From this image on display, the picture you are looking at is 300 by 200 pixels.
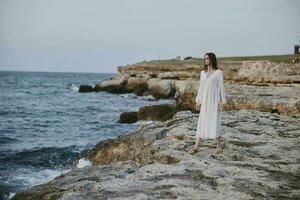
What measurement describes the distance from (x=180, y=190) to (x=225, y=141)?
342 centimetres

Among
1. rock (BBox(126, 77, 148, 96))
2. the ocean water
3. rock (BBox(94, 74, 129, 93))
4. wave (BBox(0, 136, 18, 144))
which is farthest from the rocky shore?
rock (BBox(94, 74, 129, 93))

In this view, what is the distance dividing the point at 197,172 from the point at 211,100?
74.8 inches

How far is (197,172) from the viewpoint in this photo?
19.6 feet

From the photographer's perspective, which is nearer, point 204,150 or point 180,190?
point 180,190

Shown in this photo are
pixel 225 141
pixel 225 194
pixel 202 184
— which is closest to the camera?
pixel 225 194

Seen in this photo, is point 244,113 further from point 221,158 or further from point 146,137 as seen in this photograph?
point 221,158

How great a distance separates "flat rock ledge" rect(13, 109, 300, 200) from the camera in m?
5.07

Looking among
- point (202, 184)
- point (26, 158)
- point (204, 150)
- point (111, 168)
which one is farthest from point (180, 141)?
point (26, 158)

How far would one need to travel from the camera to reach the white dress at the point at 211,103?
7391mm

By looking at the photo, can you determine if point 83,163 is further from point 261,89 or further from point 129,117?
point 129,117

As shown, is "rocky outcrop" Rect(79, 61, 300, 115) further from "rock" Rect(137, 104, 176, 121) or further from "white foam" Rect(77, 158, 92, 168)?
"white foam" Rect(77, 158, 92, 168)

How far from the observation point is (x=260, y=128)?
382 inches

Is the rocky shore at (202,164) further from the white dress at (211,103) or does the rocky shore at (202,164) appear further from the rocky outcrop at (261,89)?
the white dress at (211,103)

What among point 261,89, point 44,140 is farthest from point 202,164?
point 44,140
